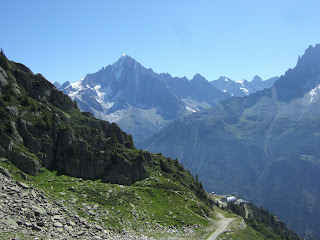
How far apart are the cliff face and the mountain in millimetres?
276

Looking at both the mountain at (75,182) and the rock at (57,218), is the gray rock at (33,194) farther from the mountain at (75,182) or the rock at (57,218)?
the rock at (57,218)

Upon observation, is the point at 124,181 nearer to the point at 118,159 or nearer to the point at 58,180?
the point at 118,159

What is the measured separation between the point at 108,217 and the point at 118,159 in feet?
122

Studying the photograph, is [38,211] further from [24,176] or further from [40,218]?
[24,176]

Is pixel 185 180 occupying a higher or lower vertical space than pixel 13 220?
higher

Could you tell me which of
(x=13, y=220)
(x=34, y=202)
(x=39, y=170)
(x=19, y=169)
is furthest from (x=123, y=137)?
(x=13, y=220)


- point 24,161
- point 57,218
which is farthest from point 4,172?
point 57,218

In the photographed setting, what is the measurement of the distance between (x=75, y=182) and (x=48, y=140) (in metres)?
19.8

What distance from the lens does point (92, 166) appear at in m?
98.7

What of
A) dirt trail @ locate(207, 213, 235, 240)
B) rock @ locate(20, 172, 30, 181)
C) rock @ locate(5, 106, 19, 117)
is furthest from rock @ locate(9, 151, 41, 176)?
dirt trail @ locate(207, 213, 235, 240)

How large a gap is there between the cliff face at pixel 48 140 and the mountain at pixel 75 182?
0.28m

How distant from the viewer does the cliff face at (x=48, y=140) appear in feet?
277

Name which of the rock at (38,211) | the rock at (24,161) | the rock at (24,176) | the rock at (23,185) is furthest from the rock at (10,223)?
the rock at (24,161)

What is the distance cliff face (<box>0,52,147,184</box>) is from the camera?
8431cm
